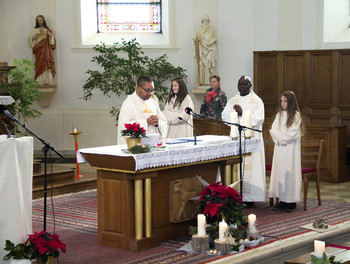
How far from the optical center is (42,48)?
1350 centimetres

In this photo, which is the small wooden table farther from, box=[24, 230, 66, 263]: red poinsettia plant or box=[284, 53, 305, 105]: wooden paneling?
box=[284, 53, 305, 105]: wooden paneling

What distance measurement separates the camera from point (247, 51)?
13.4 m

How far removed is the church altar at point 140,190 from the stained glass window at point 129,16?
7.91 m

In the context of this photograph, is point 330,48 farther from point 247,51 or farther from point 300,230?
point 300,230

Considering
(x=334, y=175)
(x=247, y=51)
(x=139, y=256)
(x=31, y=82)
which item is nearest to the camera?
(x=139, y=256)

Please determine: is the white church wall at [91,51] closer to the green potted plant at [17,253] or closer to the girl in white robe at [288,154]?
the girl in white robe at [288,154]

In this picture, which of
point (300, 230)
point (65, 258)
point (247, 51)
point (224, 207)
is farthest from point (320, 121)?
point (65, 258)

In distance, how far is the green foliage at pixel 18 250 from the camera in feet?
16.5

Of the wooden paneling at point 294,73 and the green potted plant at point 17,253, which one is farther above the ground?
the wooden paneling at point 294,73

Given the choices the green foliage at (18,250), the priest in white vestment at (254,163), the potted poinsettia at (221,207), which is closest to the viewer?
the green foliage at (18,250)

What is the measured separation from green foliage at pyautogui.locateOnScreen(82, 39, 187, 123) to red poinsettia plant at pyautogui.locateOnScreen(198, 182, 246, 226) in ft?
20.0

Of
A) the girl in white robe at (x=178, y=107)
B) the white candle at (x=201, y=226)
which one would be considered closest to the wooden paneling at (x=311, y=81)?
the girl in white robe at (x=178, y=107)

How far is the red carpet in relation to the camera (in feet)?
19.5

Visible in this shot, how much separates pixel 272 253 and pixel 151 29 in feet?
29.6
